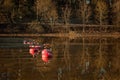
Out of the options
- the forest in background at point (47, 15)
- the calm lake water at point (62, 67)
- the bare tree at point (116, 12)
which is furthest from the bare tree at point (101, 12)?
the calm lake water at point (62, 67)

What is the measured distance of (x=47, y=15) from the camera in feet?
287

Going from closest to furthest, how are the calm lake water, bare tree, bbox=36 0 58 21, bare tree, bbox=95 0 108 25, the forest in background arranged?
1. the calm lake water
2. the forest in background
3. bare tree, bbox=95 0 108 25
4. bare tree, bbox=36 0 58 21

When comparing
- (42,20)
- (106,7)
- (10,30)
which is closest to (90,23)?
(106,7)

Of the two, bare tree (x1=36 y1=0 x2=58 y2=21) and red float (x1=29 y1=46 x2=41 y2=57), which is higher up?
bare tree (x1=36 y1=0 x2=58 y2=21)

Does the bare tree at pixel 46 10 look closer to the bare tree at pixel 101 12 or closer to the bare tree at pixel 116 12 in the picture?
the bare tree at pixel 101 12

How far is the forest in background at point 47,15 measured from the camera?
83.8m

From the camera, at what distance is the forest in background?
83812 millimetres

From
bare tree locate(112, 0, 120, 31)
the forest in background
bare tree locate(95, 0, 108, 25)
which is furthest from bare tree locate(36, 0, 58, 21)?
bare tree locate(112, 0, 120, 31)

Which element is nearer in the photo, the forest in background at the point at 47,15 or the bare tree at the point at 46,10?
the forest in background at the point at 47,15

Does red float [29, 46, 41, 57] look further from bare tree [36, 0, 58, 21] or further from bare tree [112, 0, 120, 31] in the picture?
bare tree [112, 0, 120, 31]

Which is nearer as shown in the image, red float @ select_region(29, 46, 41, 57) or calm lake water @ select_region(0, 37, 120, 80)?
calm lake water @ select_region(0, 37, 120, 80)

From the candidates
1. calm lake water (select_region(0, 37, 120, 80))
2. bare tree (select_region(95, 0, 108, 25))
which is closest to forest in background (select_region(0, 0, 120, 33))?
bare tree (select_region(95, 0, 108, 25))

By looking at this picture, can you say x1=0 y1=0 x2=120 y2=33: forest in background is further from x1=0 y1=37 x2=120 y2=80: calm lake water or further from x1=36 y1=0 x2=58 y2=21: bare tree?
x1=0 y1=37 x2=120 y2=80: calm lake water

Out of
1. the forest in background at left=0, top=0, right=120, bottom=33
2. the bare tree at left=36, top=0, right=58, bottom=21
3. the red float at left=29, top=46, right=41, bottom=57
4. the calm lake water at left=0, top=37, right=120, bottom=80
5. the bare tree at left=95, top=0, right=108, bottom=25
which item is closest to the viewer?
the calm lake water at left=0, top=37, right=120, bottom=80
